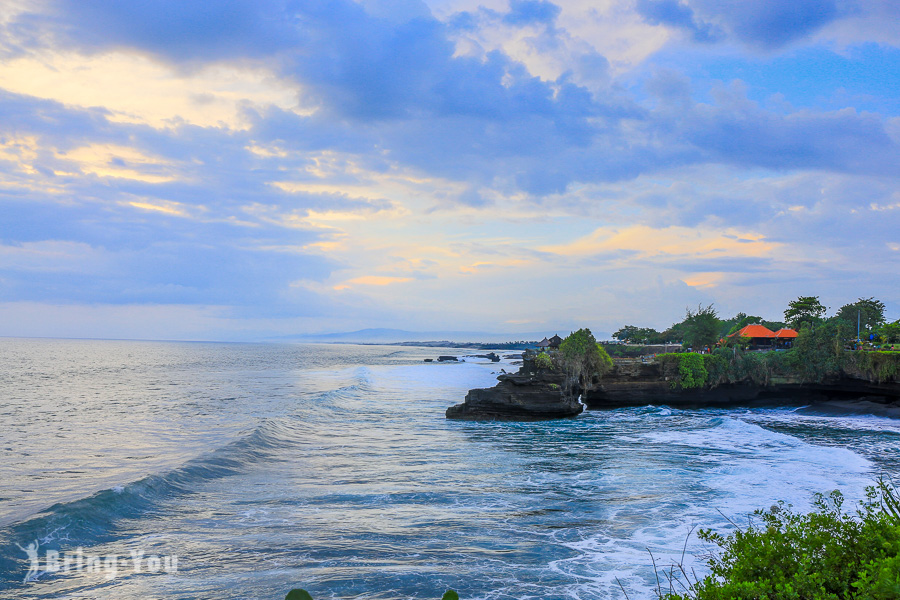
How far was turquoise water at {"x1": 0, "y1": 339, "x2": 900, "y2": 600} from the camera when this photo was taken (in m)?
9.07

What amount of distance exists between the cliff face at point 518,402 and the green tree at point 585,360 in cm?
483

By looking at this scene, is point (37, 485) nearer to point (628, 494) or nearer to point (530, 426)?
point (628, 494)

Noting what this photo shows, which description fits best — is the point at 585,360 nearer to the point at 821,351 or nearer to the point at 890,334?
the point at 821,351

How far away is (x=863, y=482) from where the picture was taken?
49.6 ft

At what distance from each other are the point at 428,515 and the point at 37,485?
12300 millimetres

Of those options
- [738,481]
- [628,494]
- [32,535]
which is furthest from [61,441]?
[738,481]

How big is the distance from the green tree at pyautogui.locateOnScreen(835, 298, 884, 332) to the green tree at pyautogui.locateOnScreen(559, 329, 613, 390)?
4530cm

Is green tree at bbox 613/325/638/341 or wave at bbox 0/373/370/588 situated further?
green tree at bbox 613/325/638/341

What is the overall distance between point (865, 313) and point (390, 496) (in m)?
75.2

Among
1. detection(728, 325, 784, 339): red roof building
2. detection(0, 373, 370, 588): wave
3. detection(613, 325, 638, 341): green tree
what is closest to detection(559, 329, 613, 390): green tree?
detection(0, 373, 370, 588): wave

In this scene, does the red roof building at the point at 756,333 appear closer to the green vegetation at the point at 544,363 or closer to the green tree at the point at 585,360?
the green tree at the point at 585,360

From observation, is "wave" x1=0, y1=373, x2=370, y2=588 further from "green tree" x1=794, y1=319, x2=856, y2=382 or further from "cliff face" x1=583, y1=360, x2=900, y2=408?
"green tree" x1=794, y1=319, x2=856, y2=382

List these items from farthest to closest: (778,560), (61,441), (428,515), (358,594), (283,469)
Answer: (61,441), (283,469), (428,515), (358,594), (778,560)

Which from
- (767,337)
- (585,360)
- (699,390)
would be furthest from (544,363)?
(767,337)
